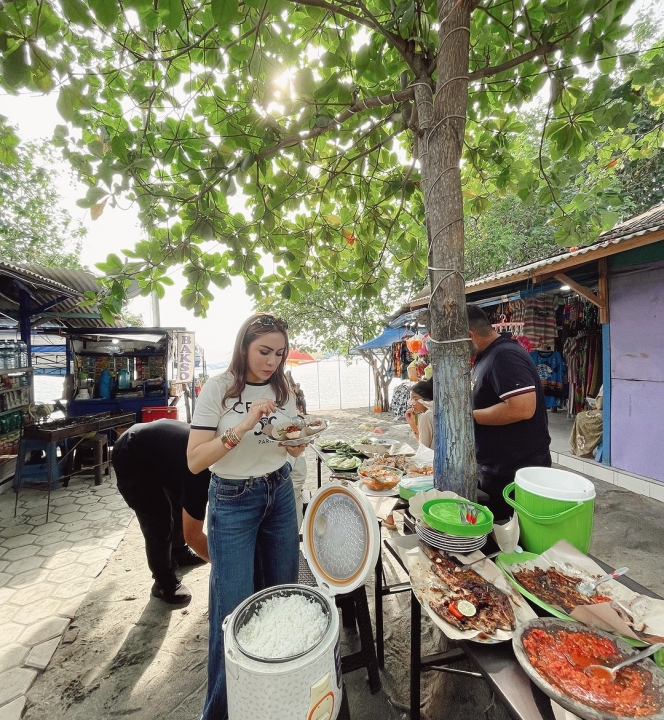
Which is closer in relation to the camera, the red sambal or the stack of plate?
the red sambal

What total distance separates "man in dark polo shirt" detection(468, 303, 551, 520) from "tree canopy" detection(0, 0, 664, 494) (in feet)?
1.81

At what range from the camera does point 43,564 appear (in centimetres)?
398

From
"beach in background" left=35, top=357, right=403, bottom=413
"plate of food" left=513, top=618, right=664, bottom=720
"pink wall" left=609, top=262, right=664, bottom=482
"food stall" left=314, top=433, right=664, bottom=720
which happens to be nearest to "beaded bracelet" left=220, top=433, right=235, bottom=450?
"food stall" left=314, top=433, right=664, bottom=720

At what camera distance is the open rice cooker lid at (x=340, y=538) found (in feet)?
5.04

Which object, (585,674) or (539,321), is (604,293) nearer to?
(539,321)

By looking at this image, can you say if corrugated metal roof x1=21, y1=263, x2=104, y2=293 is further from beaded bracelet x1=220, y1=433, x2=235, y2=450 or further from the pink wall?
the pink wall

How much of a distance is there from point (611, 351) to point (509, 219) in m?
9.90

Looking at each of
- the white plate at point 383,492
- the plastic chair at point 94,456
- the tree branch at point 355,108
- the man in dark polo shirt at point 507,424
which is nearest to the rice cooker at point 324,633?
the white plate at point 383,492

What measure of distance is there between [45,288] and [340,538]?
21.4 ft

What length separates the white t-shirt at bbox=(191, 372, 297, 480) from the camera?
1.88 meters

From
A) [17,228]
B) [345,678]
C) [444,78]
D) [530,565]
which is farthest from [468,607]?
[17,228]

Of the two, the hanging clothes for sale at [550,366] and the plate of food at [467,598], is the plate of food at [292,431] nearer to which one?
the plate of food at [467,598]

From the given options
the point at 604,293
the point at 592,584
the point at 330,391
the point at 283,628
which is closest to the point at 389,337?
the point at 604,293

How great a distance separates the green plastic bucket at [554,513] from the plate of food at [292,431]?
3.65 feet
